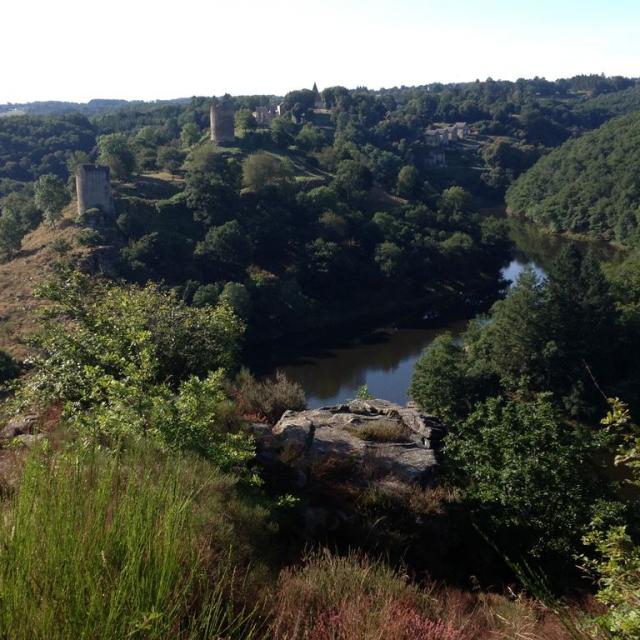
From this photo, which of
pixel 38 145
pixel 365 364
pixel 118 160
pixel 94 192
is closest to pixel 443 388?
pixel 365 364

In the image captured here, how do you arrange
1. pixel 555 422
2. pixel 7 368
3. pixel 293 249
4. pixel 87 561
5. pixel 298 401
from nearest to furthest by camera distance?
1. pixel 87 561
2. pixel 555 422
3. pixel 298 401
4. pixel 7 368
5. pixel 293 249

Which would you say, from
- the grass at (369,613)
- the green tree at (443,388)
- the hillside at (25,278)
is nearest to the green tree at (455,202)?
the hillside at (25,278)

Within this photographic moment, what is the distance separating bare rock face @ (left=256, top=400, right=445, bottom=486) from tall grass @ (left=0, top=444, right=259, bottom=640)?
7124 mm

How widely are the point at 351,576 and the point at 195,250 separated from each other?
4039 centimetres

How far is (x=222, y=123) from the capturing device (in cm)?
6956

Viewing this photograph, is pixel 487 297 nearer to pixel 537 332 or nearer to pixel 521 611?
pixel 537 332

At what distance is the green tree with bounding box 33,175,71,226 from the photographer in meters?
43.8

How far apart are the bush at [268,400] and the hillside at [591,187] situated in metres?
49.6

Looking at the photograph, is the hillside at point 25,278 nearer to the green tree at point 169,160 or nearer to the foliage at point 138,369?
the green tree at point 169,160

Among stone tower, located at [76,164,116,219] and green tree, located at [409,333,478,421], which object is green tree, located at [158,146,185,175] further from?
green tree, located at [409,333,478,421]

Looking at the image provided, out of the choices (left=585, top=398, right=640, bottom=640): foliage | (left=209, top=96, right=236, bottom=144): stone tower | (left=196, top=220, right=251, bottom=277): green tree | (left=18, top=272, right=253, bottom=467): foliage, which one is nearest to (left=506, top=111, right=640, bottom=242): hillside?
(left=196, top=220, right=251, bottom=277): green tree

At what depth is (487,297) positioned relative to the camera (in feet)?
160

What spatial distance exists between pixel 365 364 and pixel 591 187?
146ft

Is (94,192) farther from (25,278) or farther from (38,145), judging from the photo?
(38,145)
